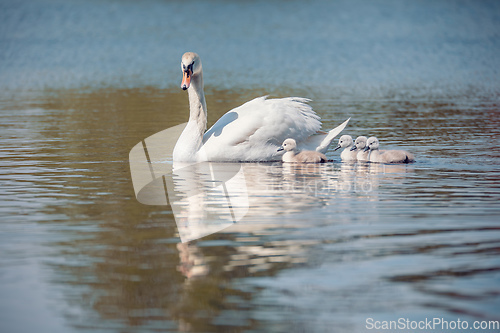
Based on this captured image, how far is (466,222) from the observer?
7.41 meters

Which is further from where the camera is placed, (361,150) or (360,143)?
(361,150)

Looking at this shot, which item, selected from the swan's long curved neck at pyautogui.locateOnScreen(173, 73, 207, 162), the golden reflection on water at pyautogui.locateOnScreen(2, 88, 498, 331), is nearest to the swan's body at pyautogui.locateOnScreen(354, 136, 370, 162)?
the golden reflection on water at pyautogui.locateOnScreen(2, 88, 498, 331)

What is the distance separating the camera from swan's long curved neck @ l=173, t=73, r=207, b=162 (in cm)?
1161

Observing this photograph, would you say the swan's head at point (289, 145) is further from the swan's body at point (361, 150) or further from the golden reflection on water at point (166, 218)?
the swan's body at point (361, 150)

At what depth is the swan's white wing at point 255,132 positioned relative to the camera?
1148 centimetres

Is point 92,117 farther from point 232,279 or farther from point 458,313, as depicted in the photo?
point 458,313

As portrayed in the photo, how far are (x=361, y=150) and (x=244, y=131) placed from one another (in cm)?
188

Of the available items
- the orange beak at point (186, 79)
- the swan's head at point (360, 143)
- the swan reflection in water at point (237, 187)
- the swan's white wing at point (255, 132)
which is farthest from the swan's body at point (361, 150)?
the orange beak at point (186, 79)

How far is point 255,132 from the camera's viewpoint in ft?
37.7

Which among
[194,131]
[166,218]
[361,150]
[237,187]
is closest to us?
[166,218]

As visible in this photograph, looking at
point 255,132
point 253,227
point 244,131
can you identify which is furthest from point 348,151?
point 253,227

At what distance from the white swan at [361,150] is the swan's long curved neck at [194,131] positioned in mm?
2432

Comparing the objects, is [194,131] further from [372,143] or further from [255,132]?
[372,143]

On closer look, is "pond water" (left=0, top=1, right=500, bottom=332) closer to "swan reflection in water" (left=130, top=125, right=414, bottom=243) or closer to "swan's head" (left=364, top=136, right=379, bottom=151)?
"swan reflection in water" (left=130, top=125, right=414, bottom=243)
